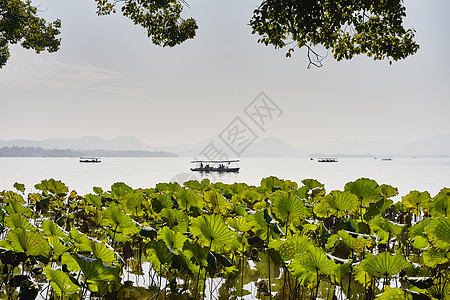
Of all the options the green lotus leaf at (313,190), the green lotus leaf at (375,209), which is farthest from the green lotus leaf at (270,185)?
the green lotus leaf at (375,209)

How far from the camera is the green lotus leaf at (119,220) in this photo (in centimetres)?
311

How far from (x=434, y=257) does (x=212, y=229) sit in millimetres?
1705

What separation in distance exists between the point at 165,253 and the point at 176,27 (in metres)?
8.95

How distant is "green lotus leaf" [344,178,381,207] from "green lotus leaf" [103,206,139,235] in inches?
87.9

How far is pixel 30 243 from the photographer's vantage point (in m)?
2.43

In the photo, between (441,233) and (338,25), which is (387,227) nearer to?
(441,233)

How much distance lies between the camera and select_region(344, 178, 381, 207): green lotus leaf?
361 centimetres

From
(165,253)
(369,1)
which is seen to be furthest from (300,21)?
(165,253)

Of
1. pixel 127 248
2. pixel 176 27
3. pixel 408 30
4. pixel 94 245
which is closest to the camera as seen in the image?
pixel 94 245

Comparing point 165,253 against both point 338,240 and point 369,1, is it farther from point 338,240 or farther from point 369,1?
point 369,1

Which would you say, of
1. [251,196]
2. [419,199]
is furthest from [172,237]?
[419,199]

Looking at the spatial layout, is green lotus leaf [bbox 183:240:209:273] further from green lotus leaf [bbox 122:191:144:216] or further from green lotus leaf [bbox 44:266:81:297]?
green lotus leaf [bbox 122:191:144:216]

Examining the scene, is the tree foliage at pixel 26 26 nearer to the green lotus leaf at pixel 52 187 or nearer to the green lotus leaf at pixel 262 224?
the green lotus leaf at pixel 52 187

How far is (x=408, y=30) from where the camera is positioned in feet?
22.4
